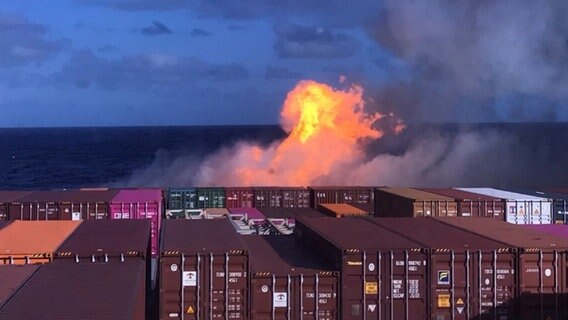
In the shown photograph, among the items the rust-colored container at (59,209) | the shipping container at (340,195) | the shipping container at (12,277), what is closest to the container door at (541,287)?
the shipping container at (12,277)

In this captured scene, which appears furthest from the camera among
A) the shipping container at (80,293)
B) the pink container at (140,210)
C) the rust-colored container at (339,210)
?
the rust-colored container at (339,210)

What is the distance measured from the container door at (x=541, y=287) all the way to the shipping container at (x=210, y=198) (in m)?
30.8

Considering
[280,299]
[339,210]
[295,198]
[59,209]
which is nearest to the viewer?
[280,299]

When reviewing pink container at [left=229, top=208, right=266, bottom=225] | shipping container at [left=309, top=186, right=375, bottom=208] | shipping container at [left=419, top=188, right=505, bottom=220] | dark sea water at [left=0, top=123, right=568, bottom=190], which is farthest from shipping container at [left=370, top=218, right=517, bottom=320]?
dark sea water at [left=0, top=123, right=568, bottom=190]

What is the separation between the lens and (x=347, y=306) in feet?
76.7

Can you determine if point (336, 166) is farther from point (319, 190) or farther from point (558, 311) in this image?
point (558, 311)

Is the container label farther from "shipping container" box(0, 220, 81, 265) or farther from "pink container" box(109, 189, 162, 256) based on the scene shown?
"pink container" box(109, 189, 162, 256)

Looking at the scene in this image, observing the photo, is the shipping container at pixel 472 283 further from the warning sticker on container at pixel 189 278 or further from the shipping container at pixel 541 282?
the warning sticker on container at pixel 189 278

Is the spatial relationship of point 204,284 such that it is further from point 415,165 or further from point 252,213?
point 415,165

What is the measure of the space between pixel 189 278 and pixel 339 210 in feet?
82.2

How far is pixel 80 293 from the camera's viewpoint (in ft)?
59.5

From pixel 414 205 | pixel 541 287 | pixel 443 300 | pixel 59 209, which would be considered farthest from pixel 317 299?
pixel 59 209

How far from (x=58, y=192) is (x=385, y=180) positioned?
1935 inches

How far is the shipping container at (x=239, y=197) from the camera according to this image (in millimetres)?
52734
